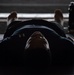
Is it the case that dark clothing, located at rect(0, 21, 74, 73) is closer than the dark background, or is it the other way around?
dark clothing, located at rect(0, 21, 74, 73)

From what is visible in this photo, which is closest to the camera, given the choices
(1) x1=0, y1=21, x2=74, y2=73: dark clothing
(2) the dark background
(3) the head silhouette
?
(3) the head silhouette

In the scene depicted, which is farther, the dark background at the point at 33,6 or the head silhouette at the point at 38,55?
the dark background at the point at 33,6

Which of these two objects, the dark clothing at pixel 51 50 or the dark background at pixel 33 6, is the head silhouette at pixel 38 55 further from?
the dark background at pixel 33 6

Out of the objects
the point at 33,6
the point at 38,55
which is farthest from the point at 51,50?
the point at 33,6

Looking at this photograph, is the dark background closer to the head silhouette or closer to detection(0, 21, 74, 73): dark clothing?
detection(0, 21, 74, 73): dark clothing

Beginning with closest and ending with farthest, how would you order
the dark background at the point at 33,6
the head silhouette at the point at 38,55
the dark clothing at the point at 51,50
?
the head silhouette at the point at 38,55
the dark clothing at the point at 51,50
the dark background at the point at 33,6

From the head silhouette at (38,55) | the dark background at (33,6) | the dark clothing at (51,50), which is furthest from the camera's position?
the dark background at (33,6)

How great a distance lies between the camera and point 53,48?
0.68 metres

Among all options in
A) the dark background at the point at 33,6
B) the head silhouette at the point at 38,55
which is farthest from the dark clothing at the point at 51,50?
the dark background at the point at 33,6

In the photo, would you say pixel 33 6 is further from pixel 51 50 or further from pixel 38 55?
pixel 38 55

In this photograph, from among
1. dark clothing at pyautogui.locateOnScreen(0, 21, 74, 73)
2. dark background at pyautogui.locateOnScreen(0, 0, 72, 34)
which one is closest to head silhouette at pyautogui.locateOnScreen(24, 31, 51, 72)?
dark clothing at pyautogui.locateOnScreen(0, 21, 74, 73)

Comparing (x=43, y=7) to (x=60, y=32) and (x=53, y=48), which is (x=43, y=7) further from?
(x=53, y=48)

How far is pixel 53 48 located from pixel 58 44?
2cm

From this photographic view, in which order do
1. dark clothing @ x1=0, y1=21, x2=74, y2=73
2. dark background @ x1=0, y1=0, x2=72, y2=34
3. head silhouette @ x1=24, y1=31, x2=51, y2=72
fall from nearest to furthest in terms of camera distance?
1. head silhouette @ x1=24, y1=31, x2=51, y2=72
2. dark clothing @ x1=0, y1=21, x2=74, y2=73
3. dark background @ x1=0, y1=0, x2=72, y2=34
